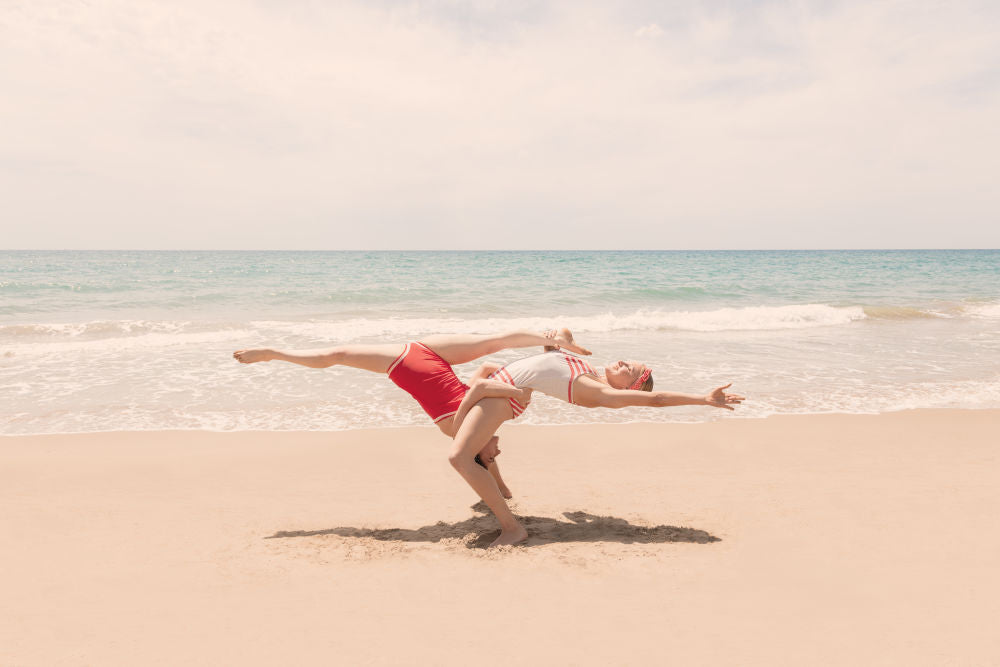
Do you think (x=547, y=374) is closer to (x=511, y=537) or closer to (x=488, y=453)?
(x=488, y=453)

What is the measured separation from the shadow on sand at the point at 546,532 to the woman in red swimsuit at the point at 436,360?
1.66 feet

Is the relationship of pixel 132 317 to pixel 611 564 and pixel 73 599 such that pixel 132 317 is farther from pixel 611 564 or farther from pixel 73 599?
pixel 611 564

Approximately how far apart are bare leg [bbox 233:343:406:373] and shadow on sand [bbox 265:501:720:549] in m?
1.25

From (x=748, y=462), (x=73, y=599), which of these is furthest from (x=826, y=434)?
(x=73, y=599)

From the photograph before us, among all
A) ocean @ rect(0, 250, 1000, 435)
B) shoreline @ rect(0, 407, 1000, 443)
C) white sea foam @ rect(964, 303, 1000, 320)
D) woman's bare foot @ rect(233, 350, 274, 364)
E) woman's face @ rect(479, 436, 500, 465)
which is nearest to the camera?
woman's face @ rect(479, 436, 500, 465)

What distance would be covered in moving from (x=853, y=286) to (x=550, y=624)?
35.5 meters

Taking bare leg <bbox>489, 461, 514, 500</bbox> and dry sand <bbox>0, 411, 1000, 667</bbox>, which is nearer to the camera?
dry sand <bbox>0, 411, 1000, 667</bbox>

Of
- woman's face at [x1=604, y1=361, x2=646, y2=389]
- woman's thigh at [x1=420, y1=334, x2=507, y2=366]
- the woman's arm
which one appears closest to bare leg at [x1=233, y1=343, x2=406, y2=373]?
woman's thigh at [x1=420, y1=334, x2=507, y2=366]

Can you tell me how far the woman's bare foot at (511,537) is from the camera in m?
3.96

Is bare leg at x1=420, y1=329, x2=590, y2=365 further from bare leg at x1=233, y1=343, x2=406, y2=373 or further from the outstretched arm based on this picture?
the outstretched arm

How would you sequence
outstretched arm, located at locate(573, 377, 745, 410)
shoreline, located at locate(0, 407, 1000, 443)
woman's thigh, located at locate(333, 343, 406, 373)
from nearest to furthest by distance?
outstretched arm, located at locate(573, 377, 745, 410) → woman's thigh, located at locate(333, 343, 406, 373) → shoreline, located at locate(0, 407, 1000, 443)

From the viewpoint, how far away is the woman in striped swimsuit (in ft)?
12.9

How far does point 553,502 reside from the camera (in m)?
4.86

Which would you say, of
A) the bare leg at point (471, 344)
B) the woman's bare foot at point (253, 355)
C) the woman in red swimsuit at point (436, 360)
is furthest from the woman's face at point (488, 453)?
the woman's bare foot at point (253, 355)
